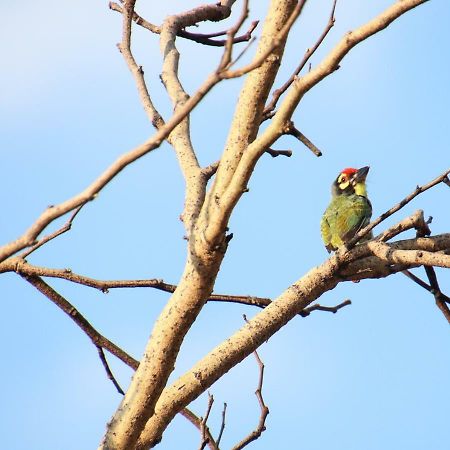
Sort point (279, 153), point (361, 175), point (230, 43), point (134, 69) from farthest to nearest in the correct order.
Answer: point (361, 175) → point (134, 69) → point (279, 153) → point (230, 43)

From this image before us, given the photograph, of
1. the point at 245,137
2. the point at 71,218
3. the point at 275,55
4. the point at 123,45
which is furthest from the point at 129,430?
the point at 123,45

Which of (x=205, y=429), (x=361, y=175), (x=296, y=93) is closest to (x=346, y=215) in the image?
(x=361, y=175)

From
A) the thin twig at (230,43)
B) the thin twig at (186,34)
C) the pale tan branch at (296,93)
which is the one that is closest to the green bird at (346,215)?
the thin twig at (186,34)

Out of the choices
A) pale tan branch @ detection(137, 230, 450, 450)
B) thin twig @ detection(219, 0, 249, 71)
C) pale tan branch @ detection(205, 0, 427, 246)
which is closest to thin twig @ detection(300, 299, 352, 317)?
pale tan branch @ detection(137, 230, 450, 450)

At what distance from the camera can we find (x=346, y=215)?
6.48 m

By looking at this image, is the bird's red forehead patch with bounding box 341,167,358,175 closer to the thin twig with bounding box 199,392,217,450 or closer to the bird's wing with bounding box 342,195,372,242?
the bird's wing with bounding box 342,195,372,242

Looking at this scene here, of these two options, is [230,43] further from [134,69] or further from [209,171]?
[134,69]

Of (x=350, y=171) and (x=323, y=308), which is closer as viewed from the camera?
(x=323, y=308)

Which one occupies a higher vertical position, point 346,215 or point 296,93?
point 346,215

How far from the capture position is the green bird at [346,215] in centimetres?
632

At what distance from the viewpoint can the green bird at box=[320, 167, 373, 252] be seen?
20.7 ft

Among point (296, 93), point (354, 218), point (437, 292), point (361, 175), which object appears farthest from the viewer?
point (361, 175)

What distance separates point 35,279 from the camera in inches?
140

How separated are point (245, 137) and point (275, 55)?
1.03ft
